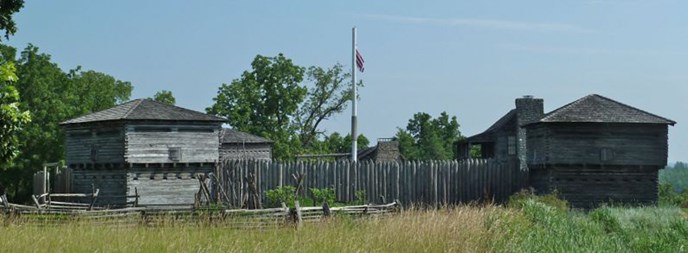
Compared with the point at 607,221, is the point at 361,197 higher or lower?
higher

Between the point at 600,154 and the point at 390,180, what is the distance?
7505 millimetres

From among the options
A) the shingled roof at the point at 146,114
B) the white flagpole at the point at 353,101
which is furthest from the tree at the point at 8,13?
the white flagpole at the point at 353,101

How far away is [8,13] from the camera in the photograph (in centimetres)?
2186

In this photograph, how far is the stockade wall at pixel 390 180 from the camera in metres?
38.3

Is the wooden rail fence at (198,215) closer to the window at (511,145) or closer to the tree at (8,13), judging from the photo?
the tree at (8,13)

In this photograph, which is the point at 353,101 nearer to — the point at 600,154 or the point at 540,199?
the point at 600,154

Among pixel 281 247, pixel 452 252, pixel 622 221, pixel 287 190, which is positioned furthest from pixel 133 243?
pixel 287 190

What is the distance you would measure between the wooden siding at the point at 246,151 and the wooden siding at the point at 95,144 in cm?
1460

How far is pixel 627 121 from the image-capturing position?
3866 cm

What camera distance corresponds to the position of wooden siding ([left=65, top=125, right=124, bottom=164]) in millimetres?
39875

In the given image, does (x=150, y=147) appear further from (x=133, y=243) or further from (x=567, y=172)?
(x=133, y=243)

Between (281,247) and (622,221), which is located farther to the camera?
(622,221)

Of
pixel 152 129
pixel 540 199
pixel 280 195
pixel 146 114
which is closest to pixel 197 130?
pixel 152 129

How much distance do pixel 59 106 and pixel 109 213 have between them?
32.7 meters
